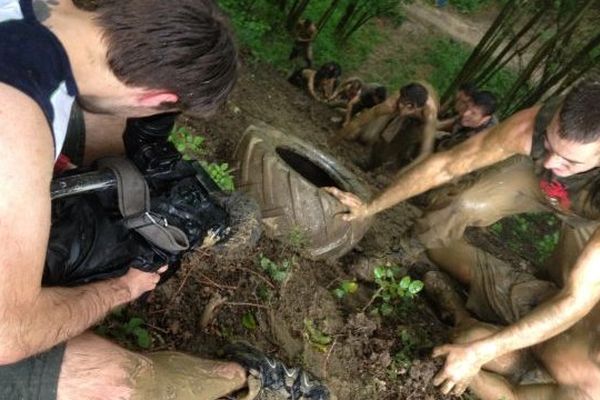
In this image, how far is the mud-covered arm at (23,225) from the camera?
53.6 inches

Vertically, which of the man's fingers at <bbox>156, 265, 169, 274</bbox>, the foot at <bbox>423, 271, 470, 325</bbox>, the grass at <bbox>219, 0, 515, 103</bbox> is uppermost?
the man's fingers at <bbox>156, 265, 169, 274</bbox>

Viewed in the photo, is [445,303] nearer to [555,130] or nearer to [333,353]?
[333,353]

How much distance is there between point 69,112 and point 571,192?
3.04 metres

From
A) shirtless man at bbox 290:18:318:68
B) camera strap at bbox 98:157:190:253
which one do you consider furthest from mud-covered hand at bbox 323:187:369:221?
shirtless man at bbox 290:18:318:68

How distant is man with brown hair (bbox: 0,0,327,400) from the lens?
4.61ft

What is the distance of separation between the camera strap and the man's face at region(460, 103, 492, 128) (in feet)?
14.9

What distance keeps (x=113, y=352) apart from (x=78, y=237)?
0.44 meters

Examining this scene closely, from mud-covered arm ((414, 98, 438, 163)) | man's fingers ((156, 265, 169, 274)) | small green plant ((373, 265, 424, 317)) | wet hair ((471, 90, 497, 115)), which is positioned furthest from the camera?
mud-covered arm ((414, 98, 438, 163))

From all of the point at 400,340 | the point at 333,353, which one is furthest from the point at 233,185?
the point at 400,340

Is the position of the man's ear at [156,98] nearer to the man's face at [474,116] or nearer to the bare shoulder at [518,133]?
the bare shoulder at [518,133]

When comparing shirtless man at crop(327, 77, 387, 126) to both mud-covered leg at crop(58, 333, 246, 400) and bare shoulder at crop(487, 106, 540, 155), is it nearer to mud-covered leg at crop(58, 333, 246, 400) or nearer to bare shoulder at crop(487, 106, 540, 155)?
bare shoulder at crop(487, 106, 540, 155)

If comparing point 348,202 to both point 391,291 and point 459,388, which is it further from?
point 459,388

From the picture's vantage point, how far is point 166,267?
226 cm

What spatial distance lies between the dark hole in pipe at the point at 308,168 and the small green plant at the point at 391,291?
72 cm
